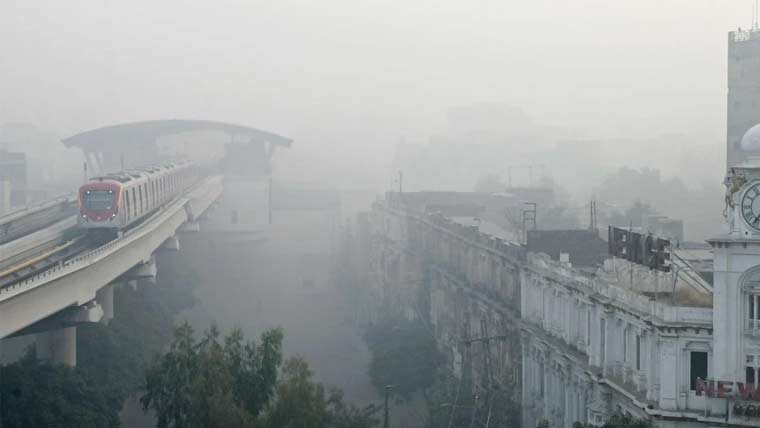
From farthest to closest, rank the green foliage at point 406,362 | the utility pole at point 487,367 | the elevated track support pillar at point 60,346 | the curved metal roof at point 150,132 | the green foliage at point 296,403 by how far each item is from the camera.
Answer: the curved metal roof at point 150,132 → the green foliage at point 406,362 → the elevated track support pillar at point 60,346 → the utility pole at point 487,367 → the green foliage at point 296,403

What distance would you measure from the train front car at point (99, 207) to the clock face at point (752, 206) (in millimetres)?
26468

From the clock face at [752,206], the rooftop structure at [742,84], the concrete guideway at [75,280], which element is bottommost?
the concrete guideway at [75,280]

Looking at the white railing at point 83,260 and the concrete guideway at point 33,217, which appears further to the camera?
the concrete guideway at point 33,217

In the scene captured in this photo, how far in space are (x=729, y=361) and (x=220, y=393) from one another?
1021cm

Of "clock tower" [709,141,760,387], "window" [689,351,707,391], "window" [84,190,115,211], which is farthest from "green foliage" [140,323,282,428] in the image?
"window" [84,190,115,211]

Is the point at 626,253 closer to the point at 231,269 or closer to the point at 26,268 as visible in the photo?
the point at 26,268

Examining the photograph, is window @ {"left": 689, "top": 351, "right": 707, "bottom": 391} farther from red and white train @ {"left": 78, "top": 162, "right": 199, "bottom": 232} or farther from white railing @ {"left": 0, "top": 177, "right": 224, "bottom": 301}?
red and white train @ {"left": 78, "top": 162, "right": 199, "bottom": 232}

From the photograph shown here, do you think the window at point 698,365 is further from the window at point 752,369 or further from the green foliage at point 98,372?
the green foliage at point 98,372

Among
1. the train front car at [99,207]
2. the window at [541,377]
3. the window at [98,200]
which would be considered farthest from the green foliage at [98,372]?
the window at [541,377]

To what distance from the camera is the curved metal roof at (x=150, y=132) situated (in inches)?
3656

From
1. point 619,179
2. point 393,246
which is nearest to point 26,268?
point 393,246

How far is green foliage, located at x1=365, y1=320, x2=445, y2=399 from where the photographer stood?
128ft

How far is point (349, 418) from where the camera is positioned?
2850cm

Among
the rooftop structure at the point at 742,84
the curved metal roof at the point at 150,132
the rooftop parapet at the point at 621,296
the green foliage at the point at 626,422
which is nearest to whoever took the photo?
the green foliage at the point at 626,422
